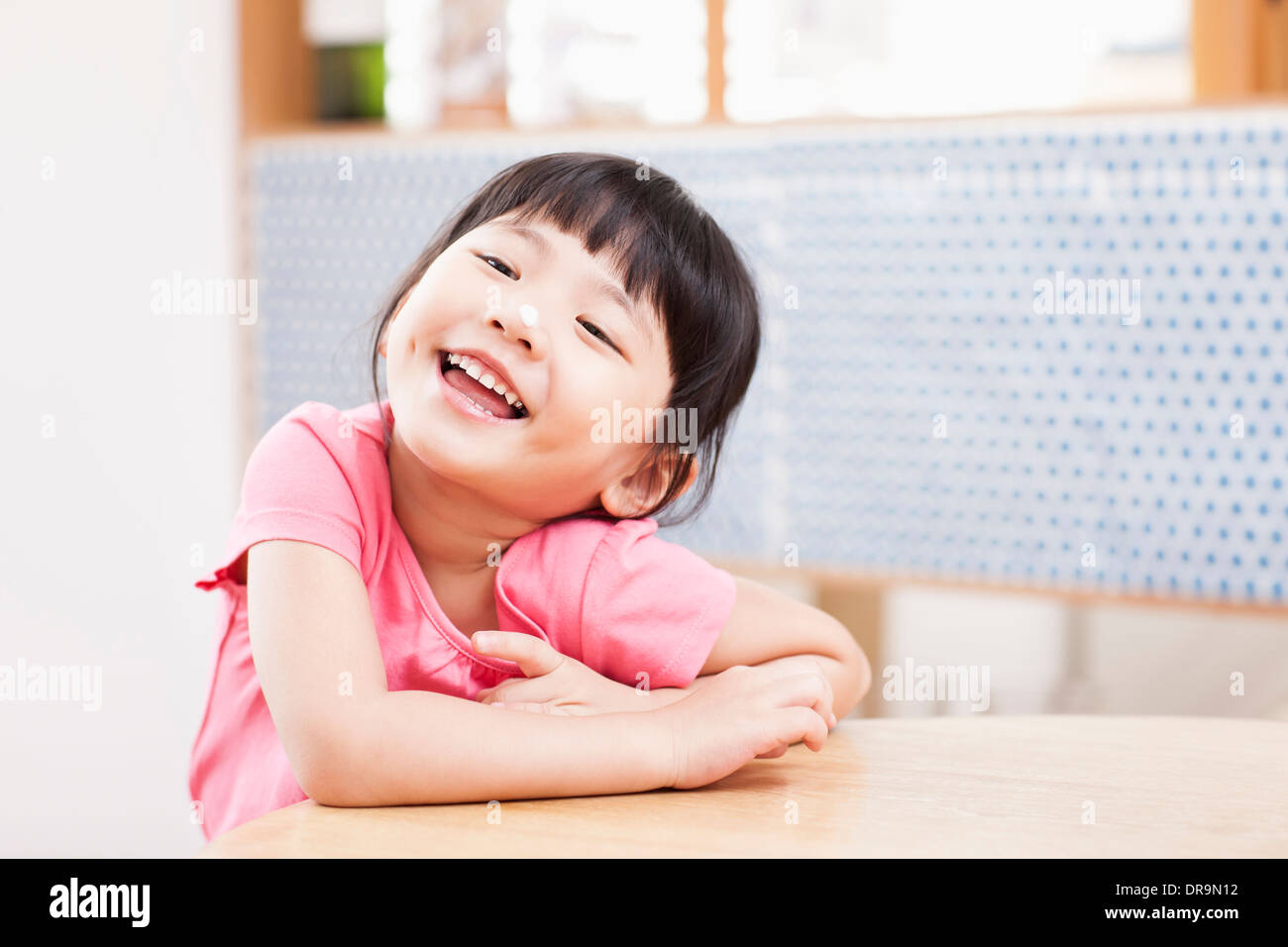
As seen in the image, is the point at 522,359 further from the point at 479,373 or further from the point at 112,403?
the point at 112,403

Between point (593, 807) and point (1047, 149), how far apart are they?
4.57 feet

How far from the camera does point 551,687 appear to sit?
2.40 ft

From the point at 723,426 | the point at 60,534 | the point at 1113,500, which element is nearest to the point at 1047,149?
the point at 1113,500

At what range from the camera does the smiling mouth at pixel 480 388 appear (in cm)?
75

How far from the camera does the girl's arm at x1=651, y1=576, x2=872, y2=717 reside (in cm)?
82

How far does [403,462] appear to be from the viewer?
0.83m

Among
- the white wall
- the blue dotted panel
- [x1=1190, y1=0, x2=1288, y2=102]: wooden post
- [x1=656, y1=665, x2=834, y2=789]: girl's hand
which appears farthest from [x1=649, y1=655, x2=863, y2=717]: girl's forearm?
[x1=1190, y1=0, x2=1288, y2=102]: wooden post

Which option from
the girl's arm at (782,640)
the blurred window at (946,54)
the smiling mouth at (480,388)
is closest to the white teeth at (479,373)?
the smiling mouth at (480,388)

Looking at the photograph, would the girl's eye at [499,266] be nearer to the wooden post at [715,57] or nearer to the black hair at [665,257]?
the black hair at [665,257]

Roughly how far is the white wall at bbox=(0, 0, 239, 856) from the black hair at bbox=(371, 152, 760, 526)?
3.70ft

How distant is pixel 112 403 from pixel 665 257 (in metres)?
1.40
